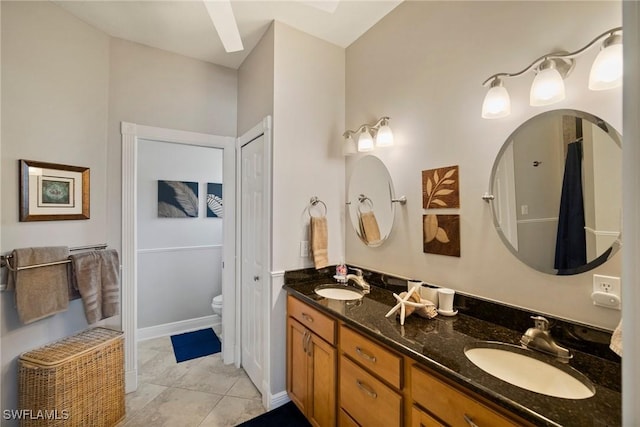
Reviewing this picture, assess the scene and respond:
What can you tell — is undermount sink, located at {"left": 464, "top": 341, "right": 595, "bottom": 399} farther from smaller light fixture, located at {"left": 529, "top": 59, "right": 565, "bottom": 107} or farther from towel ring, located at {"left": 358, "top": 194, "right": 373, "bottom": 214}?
towel ring, located at {"left": 358, "top": 194, "right": 373, "bottom": 214}

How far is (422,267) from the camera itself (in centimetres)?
170

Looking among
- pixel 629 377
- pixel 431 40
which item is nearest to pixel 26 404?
pixel 629 377

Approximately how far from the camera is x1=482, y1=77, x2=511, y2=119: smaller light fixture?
1.24m

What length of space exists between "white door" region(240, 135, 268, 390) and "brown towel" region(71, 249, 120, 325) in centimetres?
97

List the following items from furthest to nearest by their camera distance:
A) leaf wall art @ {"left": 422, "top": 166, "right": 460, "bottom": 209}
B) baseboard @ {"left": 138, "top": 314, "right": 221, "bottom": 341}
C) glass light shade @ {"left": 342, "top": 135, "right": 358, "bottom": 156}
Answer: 1. baseboard @ {"left": 138, "top": 314, "right": 221, "bottom": 341}
2. glass light shade @ {"left": 342, "top": 135, "right": 358, "bottom": 156}
3. leaf wall art @ {"left": 422, "top": 166, "right": 460, "bottom": 209}

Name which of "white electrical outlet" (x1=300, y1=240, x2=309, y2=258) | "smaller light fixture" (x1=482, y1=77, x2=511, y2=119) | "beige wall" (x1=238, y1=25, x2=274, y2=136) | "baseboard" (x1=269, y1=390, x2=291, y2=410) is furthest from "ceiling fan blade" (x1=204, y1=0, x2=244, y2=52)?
"baseboard" (x1=269, y1=390, x2=291, y2=410)

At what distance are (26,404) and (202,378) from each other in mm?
1099

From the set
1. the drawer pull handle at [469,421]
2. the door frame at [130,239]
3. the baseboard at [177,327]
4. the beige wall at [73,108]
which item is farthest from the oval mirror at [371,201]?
the baseboard at [177,327]

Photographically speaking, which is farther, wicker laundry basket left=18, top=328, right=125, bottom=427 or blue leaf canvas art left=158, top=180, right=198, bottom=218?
blue leaf canvas art left=158, top=180, right=198, bottom=218

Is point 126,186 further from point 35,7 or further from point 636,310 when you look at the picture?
point 636,310

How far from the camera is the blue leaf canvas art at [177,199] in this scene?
10.6ft

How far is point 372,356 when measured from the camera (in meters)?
1.25

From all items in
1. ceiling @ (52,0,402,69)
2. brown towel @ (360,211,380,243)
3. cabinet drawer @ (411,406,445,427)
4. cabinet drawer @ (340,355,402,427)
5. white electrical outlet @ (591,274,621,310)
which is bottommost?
cabinet drawer @ (340,355,402,427)

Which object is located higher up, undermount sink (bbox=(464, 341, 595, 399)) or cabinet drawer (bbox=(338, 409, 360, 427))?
undermount sink (bbox=(464, 341, 595, 399))
